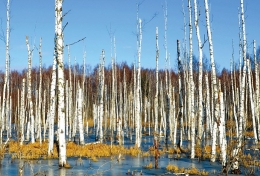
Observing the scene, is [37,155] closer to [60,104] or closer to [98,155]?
[98,155]

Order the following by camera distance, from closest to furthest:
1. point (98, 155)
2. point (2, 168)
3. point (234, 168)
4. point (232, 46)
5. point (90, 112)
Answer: point (234, 168)
point (2, 168)
point (98, 155)
point (232, 46)
point (90, 112)

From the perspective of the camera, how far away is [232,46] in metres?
24.8

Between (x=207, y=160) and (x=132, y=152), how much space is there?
3.68 metres

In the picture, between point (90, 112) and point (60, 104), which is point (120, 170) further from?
point (90, 112)

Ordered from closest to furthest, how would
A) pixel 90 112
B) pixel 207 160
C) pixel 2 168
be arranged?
pixel 2 168 < pixel 207 160 < pixel 90 112

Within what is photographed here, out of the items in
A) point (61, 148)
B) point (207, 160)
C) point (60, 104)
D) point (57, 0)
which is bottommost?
point (207, 160)

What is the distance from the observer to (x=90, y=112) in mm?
46438

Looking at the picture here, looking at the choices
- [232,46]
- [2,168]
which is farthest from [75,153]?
[232,46]

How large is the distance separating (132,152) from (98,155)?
1.69 metres

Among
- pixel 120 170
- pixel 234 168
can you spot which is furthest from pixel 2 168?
pixel 234 168

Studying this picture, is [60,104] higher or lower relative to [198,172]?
higher

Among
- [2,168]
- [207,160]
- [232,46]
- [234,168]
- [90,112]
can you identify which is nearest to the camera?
[234,168]

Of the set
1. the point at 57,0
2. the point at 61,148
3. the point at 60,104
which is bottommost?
the point at 61,148

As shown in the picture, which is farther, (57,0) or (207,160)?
(207,160)
